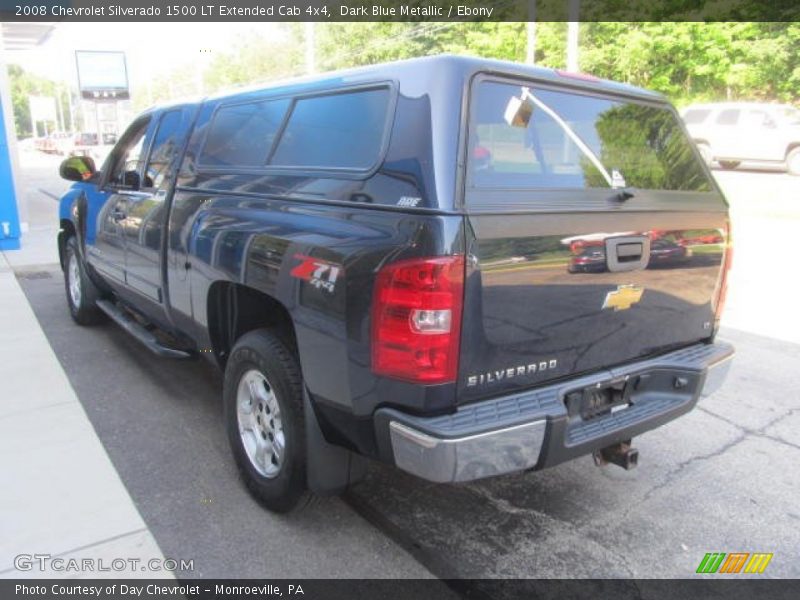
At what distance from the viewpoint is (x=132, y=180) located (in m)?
4.59

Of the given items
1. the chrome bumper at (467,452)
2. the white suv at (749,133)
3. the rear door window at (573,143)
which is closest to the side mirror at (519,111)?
the rear door window at (573,143)

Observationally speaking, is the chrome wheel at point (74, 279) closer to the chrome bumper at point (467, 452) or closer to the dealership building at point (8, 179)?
the chrome bumper at point (467, 452)

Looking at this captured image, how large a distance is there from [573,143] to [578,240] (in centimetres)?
53

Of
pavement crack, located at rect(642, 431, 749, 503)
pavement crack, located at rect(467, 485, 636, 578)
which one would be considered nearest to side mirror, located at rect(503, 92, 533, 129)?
pavement crack, located at rect(467, 485, 636, 578)

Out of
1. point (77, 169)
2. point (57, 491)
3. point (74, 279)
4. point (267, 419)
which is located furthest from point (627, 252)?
point (74, 279)

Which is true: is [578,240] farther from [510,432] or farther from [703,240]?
[703,240]

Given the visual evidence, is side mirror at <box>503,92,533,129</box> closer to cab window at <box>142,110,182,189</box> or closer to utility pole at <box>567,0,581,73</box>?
cab window at <box>142,110,182,189</box>

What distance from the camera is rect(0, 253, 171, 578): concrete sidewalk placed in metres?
2.78

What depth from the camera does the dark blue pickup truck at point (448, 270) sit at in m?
2.32

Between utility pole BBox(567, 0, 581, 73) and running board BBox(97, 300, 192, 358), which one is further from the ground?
utility pole BBox(567, 0, 581, 73)

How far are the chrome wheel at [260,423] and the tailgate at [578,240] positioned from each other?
42.0 inches

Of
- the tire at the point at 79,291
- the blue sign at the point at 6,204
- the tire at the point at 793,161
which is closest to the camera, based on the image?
the tire at the point at 79,291

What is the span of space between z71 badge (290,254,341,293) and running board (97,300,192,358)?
180 cm

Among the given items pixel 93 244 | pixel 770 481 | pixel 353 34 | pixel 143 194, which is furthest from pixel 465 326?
pixel 353 34
